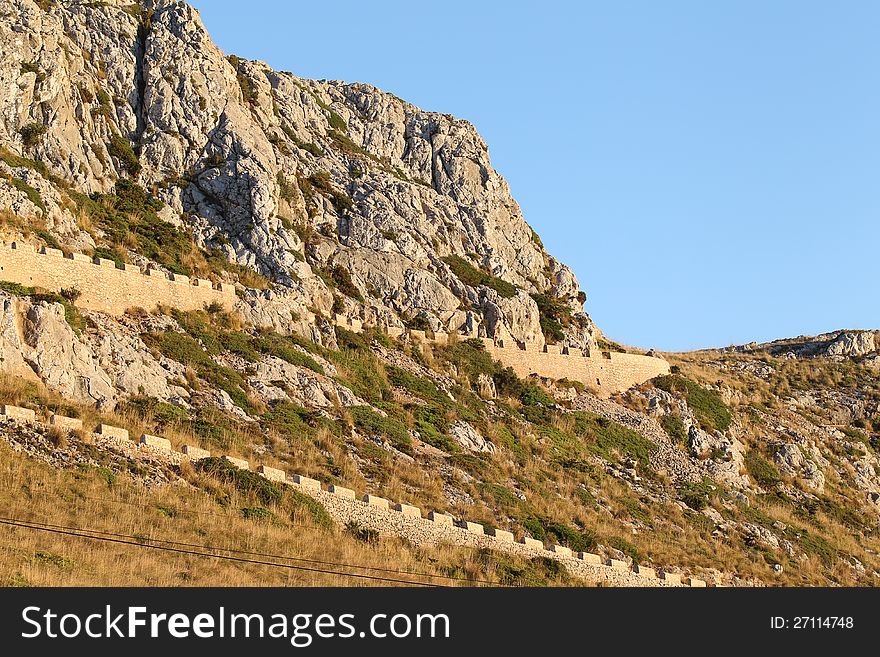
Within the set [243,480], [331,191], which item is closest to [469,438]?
[243,480]

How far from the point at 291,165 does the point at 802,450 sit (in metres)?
33.0

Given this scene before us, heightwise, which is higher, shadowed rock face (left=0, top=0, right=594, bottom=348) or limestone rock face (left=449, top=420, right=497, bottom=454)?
shadowed rock face (left=0, top=0, right=594, bottom=348)

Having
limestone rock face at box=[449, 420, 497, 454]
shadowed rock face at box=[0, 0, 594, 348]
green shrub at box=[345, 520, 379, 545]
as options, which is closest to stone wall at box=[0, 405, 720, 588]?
green shrub at box=[345, 520, 379, 545]

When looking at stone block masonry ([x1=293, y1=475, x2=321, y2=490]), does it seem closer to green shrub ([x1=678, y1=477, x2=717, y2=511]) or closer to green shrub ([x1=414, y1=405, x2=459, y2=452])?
green shrub ([x1=414, y1=405, x2=459, y2=452])

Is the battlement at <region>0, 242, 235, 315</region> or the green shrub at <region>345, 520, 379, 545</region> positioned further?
the battlement at <region>0, 242, 235, 315</region>

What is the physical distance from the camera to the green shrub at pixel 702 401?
62.7 metres

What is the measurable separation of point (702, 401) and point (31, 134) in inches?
1501

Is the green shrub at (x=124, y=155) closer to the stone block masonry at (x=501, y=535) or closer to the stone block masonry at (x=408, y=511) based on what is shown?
the stone block masonry at (x=408, y=511)

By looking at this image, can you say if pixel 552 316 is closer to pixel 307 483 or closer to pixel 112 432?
pixel 307 483

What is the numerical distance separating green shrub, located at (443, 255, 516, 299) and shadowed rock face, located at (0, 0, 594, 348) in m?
0.33

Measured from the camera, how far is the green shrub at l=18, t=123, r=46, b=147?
57438 mm

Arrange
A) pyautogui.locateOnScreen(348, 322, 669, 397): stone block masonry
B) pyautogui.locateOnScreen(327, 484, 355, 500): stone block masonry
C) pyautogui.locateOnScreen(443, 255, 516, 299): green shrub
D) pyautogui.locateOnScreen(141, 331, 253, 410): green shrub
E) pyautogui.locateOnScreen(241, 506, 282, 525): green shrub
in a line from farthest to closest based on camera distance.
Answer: pyautogui.locateOnScreen(443, 255, 516, 299): green shrub → pyautogui.locateOnScreen(348, 322, 669, 397): stone block masonry → pyautogui.locateOnScreen(141, 331, 253, 410): green shrub → pyautogui.locateOnScreen(327, 484, 355, 500): stone block masonry → pyautogui.locateOnScreen(241, 506, 282, 525): green shrub

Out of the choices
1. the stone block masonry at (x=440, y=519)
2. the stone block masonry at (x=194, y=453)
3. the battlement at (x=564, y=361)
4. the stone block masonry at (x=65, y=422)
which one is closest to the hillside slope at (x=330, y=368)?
the stone block masonry at (x=65, y=422)
